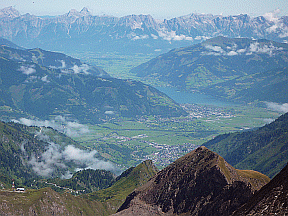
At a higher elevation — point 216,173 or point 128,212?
point 216,173

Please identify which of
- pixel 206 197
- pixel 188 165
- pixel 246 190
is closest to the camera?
pixel 246 190

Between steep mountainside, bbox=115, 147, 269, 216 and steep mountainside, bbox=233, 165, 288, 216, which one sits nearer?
steep mountainside, bbox=233, 165, 288, 216

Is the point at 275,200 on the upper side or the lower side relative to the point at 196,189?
upper

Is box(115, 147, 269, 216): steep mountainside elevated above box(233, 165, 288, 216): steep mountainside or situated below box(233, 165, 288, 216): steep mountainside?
below

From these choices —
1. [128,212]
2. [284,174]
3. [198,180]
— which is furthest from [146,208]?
[284,174]

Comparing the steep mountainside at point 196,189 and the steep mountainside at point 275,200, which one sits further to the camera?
the steep mountainside at point 196,189

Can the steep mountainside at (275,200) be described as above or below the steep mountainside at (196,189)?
above

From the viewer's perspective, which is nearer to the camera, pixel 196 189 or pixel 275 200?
pixel 275 200

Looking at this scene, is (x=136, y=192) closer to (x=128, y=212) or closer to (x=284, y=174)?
(x=128, y=212)
